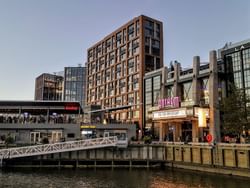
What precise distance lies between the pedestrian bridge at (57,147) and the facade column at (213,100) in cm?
2039

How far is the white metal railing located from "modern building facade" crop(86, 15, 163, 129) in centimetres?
4204

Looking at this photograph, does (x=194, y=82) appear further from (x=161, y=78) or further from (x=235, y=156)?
(x=235, y=156)

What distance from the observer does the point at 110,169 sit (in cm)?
4434

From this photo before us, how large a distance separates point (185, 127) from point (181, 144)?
75.9 feet

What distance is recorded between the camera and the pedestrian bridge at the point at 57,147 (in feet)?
145

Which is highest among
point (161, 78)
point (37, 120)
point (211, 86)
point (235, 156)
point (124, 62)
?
point (124, 62)

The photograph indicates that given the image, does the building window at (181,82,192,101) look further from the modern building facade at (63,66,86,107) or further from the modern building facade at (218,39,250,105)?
the modern building facade at (63,66,86,107)

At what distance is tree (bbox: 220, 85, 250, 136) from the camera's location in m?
43.0

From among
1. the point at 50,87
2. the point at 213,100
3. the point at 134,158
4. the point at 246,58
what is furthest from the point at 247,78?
the point at 50,87

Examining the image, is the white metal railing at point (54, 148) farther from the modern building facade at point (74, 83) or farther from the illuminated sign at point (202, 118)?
the modern building facade at point (74, 83)

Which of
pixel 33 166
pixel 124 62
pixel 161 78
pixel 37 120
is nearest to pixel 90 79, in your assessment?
pixel 124 62

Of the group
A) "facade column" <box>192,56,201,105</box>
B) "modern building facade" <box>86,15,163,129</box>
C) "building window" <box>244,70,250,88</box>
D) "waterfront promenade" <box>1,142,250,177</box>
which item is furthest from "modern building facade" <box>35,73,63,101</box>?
"building window" <box>244,70,250,88</box>

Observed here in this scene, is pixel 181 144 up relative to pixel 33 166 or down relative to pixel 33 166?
up

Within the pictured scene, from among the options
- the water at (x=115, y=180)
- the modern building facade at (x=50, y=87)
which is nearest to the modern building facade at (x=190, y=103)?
the water at (x=115, y=180)
